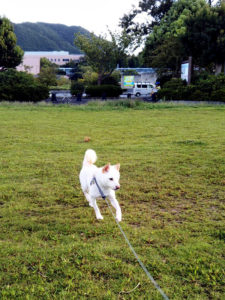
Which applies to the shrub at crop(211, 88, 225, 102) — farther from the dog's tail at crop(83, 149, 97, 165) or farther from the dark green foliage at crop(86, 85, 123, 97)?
the dog's tail at crop(83, 149, 97, 165)

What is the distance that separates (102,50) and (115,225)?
36790 mm

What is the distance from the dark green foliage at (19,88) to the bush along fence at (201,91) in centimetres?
1028

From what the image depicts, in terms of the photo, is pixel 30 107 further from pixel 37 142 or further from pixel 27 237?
pixel 27 237

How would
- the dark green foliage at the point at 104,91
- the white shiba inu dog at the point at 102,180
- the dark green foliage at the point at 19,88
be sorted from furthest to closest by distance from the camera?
the dark green foliage at the point at 104,91 < the dark green foliage at the point at 19,88 < the white shiba inu dog at the point at 102,180

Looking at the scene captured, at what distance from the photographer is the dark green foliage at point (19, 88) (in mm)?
22484

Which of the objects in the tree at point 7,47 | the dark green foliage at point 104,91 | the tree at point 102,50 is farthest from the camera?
the tree at point 102,50

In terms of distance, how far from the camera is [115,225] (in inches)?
142

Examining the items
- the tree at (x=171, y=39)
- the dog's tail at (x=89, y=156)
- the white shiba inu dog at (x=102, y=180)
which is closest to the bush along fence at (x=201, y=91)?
the tree at (x=171, y=39)

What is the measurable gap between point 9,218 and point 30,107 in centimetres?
1567

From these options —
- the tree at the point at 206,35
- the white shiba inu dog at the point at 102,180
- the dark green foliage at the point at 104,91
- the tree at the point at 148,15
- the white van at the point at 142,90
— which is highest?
the tree at the point at 148,15

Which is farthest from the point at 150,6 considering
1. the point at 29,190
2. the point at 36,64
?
the point at 36,64

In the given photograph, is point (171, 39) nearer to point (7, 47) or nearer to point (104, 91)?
point (104, 91)

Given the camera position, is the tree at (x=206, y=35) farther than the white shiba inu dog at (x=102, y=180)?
Yes

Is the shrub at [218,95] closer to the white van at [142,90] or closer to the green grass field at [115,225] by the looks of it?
the green grass field at [115,225]
